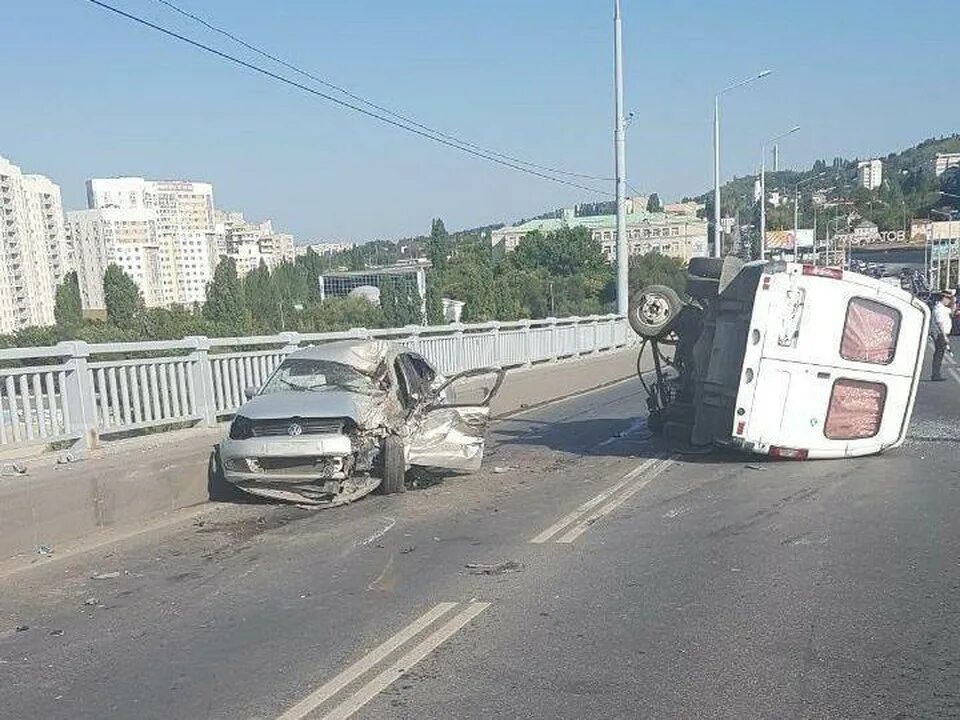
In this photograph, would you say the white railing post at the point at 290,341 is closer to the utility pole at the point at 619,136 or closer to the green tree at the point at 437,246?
the utility pole at the point at 619,136

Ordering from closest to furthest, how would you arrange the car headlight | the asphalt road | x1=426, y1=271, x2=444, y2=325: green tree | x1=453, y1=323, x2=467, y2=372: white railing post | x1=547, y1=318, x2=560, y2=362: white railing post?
the asphalt road, the car headlight, x1=453, y1=323, x2=467, y2=372: white railing post, x1=547, y1=318, x2=560, y2=362: white railing post, x1=426, y1=271, x2=444, y2=325: green tree

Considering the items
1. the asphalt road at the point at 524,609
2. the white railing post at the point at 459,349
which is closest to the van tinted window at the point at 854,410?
the asphalt road at the point at 524,609

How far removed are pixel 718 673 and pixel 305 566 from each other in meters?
3.54

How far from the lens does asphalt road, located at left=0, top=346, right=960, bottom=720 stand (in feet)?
14.5

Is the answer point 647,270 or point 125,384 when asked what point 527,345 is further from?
point 647,270

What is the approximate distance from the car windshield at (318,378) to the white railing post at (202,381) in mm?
888

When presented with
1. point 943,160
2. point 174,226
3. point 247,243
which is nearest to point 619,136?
point 174,226

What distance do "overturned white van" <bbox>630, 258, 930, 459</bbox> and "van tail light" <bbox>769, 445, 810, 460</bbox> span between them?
1 centimetres

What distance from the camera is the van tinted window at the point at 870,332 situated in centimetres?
1042

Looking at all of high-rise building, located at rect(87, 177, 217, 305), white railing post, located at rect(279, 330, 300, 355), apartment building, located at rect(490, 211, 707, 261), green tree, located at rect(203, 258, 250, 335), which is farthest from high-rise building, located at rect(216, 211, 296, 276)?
white railing post, located at rect(279, 330, 300, 355)

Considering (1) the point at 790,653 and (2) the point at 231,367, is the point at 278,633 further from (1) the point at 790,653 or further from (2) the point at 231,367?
(2) the point at 231,367

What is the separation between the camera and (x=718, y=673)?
458cm

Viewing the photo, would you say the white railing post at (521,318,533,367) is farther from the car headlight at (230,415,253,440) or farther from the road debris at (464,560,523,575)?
the road debris at (464,560,523,575)

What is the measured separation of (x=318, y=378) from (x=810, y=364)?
5.36 metres
